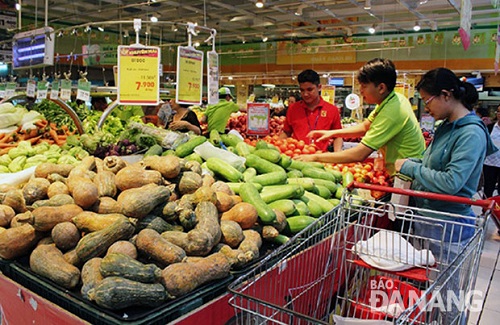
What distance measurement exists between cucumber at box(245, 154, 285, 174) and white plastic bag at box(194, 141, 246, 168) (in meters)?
0.05

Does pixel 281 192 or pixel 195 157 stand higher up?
pixel 195 157

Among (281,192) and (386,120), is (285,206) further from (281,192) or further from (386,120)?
(386,120)

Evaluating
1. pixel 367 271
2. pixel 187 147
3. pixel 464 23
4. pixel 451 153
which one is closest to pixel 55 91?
pixel 187 147

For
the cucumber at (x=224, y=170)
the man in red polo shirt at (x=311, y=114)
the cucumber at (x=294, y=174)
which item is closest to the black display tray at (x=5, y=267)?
the cucumber at (x=224, y=170)

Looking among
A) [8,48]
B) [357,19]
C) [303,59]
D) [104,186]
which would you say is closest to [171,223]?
[104,186]

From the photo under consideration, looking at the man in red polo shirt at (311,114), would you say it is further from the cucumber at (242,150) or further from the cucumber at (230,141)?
the cucumber at (242,150)

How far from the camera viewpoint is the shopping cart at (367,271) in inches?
71.5

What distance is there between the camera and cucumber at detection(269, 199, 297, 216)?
2.30 metres

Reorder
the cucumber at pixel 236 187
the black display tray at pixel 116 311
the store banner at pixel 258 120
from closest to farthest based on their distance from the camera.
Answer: the black display tray at pixel 116 311, the cucumber at pixel 236 187, the store banner at pixel 258 120

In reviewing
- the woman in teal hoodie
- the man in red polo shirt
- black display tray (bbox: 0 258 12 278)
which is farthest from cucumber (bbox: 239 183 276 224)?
the man in red polo shirt

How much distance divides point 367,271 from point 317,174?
851mm

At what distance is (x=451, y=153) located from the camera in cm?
230

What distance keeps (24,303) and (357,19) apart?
12.7 m

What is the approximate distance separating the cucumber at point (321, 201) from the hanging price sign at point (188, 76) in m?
1.09
